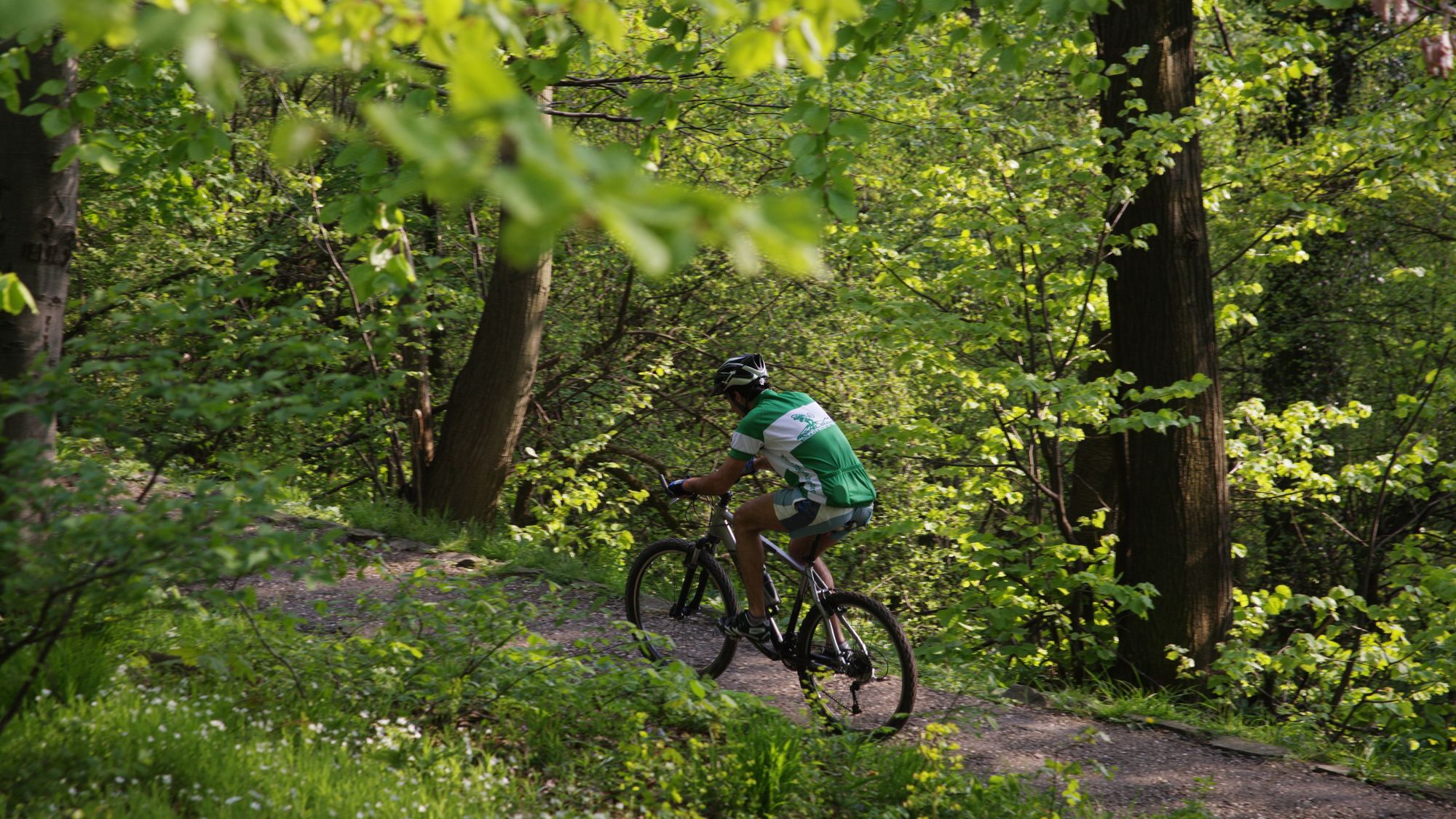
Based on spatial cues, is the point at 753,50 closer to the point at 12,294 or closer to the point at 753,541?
the point at 12,294

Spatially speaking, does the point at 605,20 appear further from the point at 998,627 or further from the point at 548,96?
the point at 548,96

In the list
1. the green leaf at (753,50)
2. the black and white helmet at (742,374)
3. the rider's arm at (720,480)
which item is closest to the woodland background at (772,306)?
the green leaf at (753,50)

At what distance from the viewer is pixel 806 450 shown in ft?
17.8

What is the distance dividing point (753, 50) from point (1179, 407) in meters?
6.06

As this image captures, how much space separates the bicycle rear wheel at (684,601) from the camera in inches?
246

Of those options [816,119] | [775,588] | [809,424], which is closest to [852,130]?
[816,119]

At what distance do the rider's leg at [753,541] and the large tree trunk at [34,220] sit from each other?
320 cm

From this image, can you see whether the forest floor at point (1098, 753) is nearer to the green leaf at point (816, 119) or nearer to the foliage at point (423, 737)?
the foliage at point (423, 737)

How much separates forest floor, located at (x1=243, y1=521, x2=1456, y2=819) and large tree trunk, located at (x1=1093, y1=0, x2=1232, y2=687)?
4.65 feet

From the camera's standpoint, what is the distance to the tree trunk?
32.6 ft

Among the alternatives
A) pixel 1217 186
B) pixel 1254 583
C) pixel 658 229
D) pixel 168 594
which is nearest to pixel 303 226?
pixel 168 594

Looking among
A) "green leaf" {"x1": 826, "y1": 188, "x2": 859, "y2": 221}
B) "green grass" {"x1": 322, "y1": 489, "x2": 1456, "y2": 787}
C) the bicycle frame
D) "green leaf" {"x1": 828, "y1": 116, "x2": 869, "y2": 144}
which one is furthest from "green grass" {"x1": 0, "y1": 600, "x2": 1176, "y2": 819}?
"green leaf" {"x1": 828, "y1": 116, "x2": 869, "y2": 144}

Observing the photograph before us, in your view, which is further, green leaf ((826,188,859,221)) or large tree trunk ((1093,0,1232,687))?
large tree trunk ((1093,0,1232,687))

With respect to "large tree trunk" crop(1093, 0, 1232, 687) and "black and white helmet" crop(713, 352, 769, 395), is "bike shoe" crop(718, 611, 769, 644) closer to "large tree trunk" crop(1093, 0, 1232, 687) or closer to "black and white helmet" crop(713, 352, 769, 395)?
"black and white helmet" crop(713, 352, 769, 395)
